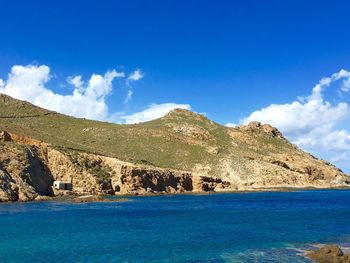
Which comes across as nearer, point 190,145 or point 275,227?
point 275,227

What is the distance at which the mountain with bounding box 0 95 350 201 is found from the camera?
318ft

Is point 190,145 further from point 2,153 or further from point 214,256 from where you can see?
point 214,256

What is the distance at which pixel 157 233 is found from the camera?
167 feet

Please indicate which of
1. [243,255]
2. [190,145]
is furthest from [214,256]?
[190,145]

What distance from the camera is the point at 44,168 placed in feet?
331

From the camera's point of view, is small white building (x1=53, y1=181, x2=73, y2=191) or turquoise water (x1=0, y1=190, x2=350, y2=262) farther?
small white building (x1=53, y1=181, x2=73, y2=191)

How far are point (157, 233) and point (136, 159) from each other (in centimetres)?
8975

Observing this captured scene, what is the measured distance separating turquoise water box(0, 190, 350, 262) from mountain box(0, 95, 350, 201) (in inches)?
755

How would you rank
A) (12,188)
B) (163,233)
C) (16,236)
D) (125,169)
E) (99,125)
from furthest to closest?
(99,125)
(125,169)
(12,188)
(163,233)
(16,236)

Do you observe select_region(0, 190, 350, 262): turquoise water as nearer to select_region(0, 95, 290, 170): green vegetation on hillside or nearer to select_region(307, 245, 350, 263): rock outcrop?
select_region(307, 245, 350, 263): rock outcrop

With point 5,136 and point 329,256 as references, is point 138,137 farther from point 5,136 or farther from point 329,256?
point 329,256

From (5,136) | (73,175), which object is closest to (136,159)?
(73,175)

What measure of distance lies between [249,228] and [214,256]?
62.7ft

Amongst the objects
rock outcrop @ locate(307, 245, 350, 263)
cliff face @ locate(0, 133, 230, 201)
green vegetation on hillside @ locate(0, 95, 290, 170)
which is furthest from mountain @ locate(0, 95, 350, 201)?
rock outcrop @ locate(307, 245, 350, 263)
